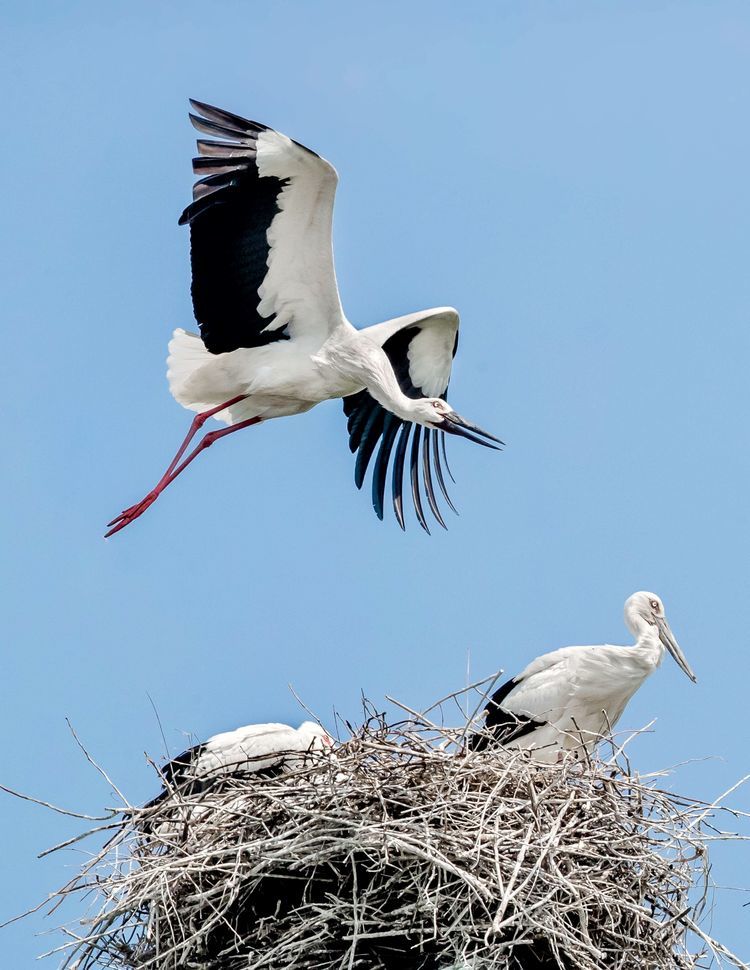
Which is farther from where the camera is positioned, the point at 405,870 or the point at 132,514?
the point at 132,514

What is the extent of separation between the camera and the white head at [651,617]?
8430 millimetres

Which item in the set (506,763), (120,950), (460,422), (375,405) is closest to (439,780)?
(506,763)

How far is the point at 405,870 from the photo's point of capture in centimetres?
595

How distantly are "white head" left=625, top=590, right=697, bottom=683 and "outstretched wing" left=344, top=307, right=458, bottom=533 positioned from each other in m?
1.44

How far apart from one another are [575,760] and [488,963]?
3.19 ft

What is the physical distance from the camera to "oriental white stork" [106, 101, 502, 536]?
324 inches

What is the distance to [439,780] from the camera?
245 inches

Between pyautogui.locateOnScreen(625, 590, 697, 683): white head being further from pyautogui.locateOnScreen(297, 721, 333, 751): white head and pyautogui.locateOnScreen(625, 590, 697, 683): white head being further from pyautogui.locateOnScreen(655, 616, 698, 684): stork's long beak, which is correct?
pyautogui.locateOnScreen(297, 721, 333, 751): white head

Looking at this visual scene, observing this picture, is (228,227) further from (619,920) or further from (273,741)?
(619,920)

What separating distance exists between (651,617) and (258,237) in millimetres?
2546

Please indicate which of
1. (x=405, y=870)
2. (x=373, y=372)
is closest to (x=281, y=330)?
(x=373, y=372)

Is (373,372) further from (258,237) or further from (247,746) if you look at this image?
(247,746)

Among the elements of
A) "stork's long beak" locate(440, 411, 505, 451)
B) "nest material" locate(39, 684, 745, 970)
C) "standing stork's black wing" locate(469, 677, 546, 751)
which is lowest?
"nest material" locate(39, 684, 745, 970)

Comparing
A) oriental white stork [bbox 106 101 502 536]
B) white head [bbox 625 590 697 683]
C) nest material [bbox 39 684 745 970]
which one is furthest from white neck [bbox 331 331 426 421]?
nest material [bbox 39 684 745 970]
